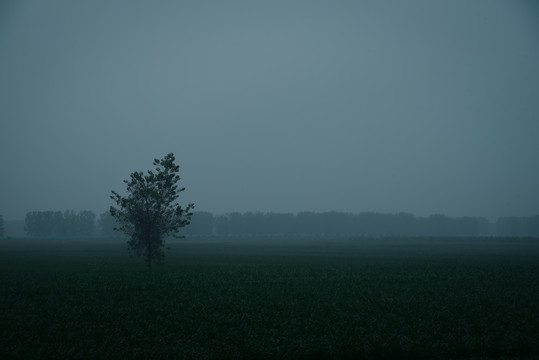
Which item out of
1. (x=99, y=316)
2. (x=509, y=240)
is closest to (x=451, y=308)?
(x=99, y=316)

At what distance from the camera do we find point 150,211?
150 feet

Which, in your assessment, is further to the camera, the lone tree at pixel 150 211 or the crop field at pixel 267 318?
the lone tree at pixel 150 211

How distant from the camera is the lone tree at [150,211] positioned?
45156 mm

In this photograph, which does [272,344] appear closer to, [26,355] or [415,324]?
[415,324]

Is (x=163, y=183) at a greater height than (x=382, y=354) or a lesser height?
greater

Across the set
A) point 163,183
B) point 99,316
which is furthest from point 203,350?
point 163,183

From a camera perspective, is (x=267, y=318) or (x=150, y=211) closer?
(x=267, y=318)

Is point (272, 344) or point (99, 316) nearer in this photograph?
point (272, 344)

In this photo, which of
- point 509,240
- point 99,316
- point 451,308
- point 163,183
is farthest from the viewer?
point 509,240

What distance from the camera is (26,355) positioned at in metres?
14.9

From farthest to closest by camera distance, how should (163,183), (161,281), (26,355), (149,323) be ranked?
1. (163,183)
2. (161,281)
3. (149,323)
4. (26,355)

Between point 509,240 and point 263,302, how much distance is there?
13858 centimetres

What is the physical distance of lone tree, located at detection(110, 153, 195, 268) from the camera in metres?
45.2

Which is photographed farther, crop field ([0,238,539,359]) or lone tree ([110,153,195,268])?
lone tree ([110,153,195,268])
